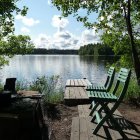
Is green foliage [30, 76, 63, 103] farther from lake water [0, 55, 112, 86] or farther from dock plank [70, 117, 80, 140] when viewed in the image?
dock plank [70, 117, 80, 140]

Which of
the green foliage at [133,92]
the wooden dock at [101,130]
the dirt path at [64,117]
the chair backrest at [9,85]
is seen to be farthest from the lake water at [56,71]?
the wooden dock at [101,130]

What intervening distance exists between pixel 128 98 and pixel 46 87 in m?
3.06

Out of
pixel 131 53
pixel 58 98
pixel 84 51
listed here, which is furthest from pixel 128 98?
pixel 84 51

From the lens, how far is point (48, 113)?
807 centimetres

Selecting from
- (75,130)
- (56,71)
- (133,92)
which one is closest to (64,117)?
(75,130)

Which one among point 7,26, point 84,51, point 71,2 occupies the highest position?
point 71,2

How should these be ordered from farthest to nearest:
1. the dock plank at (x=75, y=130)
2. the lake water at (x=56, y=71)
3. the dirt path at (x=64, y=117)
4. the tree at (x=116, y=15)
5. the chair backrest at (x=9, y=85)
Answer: the lake water at (x=56, y=71) < the tree at (x=116, y=15) < the chair backrest at (x=9, y=85) < the dirt path at (x=64, y=117) < the dock plank at (x=75, y=130)

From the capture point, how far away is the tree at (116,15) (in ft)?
33.2

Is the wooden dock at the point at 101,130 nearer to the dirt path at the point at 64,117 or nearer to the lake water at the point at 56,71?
the dirt path at the point at 64,117

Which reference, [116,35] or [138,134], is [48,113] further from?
[116,35]

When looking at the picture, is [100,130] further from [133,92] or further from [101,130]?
[133,92]

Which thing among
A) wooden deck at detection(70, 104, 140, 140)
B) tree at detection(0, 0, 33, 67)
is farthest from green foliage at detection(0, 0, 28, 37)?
wooden deck at detection(70, 104, 140, 140)

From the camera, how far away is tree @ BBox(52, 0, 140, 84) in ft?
33.2

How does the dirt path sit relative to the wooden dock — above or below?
below
